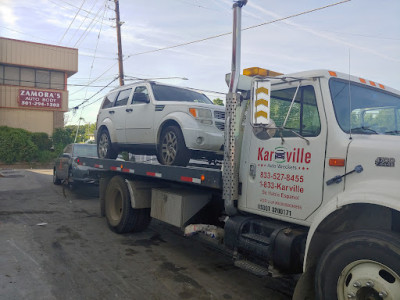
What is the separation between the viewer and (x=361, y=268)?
9.76 ft

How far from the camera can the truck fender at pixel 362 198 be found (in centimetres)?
296

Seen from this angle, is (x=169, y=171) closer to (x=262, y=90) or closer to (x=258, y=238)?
(x=258, y=238)

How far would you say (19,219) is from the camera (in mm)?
8023

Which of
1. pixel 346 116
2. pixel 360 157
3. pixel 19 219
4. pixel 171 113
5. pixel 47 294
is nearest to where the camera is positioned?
pixel 360 157

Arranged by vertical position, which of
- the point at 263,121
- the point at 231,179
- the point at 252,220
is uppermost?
the point at 263,121

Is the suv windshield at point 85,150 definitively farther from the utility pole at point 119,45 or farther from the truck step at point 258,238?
the truck step at point 258,238

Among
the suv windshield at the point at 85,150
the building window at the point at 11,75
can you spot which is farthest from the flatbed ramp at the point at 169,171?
the building window at the point at 11,75

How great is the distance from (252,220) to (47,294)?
246cm

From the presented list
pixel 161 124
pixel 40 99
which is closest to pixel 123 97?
pixel 161 124

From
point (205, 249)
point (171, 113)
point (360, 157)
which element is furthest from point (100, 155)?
point (360, 157)

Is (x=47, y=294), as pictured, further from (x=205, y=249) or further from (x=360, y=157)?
(x=360, y=157)

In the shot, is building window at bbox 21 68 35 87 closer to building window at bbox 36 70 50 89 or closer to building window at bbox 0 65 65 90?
building window at bbox 0 65 65 90

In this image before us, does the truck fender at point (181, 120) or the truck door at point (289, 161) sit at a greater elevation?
the truck fender at point (181, 120)

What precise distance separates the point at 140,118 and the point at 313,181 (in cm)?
402
